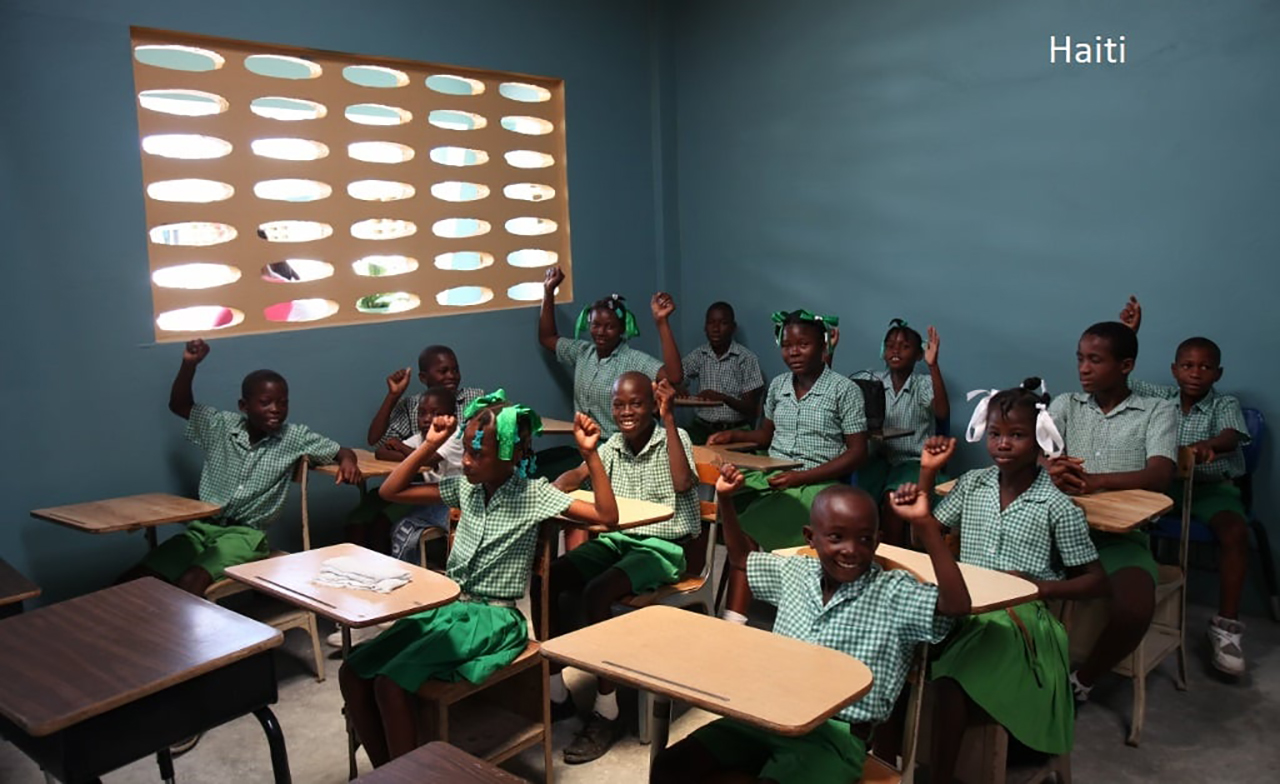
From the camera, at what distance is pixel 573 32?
17.9ft

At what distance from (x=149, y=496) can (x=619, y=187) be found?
311 cm

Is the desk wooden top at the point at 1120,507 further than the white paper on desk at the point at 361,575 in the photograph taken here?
Yes

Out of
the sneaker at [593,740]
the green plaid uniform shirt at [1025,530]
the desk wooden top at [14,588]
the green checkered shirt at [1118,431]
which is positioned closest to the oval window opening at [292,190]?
the desk wooden top at [14,588]

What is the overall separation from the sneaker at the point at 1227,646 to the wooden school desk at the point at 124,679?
9.97 ft

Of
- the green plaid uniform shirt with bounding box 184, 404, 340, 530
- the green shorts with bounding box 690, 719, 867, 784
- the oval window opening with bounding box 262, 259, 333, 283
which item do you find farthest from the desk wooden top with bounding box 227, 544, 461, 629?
the oval window opening with bounding box 262, 259, 333, 283

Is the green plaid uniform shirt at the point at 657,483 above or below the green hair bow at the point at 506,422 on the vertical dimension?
below

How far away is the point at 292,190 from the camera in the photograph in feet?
14.6

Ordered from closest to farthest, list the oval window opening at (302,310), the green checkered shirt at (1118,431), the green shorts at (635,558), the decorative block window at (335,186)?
the green shorts at (635,558), the green checkered shirt at (1118,431), the decorative block window at (335,186), the oval window opening at (302,310)

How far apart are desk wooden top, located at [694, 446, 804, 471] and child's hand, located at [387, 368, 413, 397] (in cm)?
144

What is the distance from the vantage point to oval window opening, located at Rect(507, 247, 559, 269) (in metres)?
5.36

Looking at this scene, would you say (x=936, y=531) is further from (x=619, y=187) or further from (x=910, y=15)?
(x=619, y=187)

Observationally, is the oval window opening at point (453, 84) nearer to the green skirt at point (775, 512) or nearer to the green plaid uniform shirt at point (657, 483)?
the green plaid uniform shirt at point (657, 483)

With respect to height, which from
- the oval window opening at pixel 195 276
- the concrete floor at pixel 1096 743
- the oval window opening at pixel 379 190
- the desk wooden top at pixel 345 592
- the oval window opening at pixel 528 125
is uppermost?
the oval window opening at pixel 528 125

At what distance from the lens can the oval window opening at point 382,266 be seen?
185 inches
